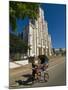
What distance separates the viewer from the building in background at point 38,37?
6.73 feet

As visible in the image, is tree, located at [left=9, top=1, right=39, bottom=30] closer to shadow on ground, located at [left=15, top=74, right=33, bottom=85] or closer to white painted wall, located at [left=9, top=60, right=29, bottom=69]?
white painted wall, located at [left=9, top=60, right=29, bottom=69]

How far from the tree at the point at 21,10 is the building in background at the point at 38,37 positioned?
0.05 m

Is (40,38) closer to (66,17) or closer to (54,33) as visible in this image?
(54,33)

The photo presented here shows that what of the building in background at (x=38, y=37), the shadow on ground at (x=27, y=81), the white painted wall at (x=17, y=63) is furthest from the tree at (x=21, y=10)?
the shadow on ground at (x=27, y=81)

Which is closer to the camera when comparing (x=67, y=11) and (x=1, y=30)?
(x=1, y=30)

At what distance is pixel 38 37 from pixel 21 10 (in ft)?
0.93

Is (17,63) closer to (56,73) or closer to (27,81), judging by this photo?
(27,81)

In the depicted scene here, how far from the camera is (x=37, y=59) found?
207 centimetres

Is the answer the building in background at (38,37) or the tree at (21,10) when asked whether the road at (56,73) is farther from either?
the tree at (21,10)

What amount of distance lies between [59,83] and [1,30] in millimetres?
710

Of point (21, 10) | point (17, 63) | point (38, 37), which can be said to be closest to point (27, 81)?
point (17, 63)

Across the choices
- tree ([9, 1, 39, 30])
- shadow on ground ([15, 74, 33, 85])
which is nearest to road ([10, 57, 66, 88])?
shadow on ground ([15, 74, 33, 85])

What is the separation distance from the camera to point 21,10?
2.04 meters

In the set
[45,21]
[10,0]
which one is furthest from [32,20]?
[10,0]
